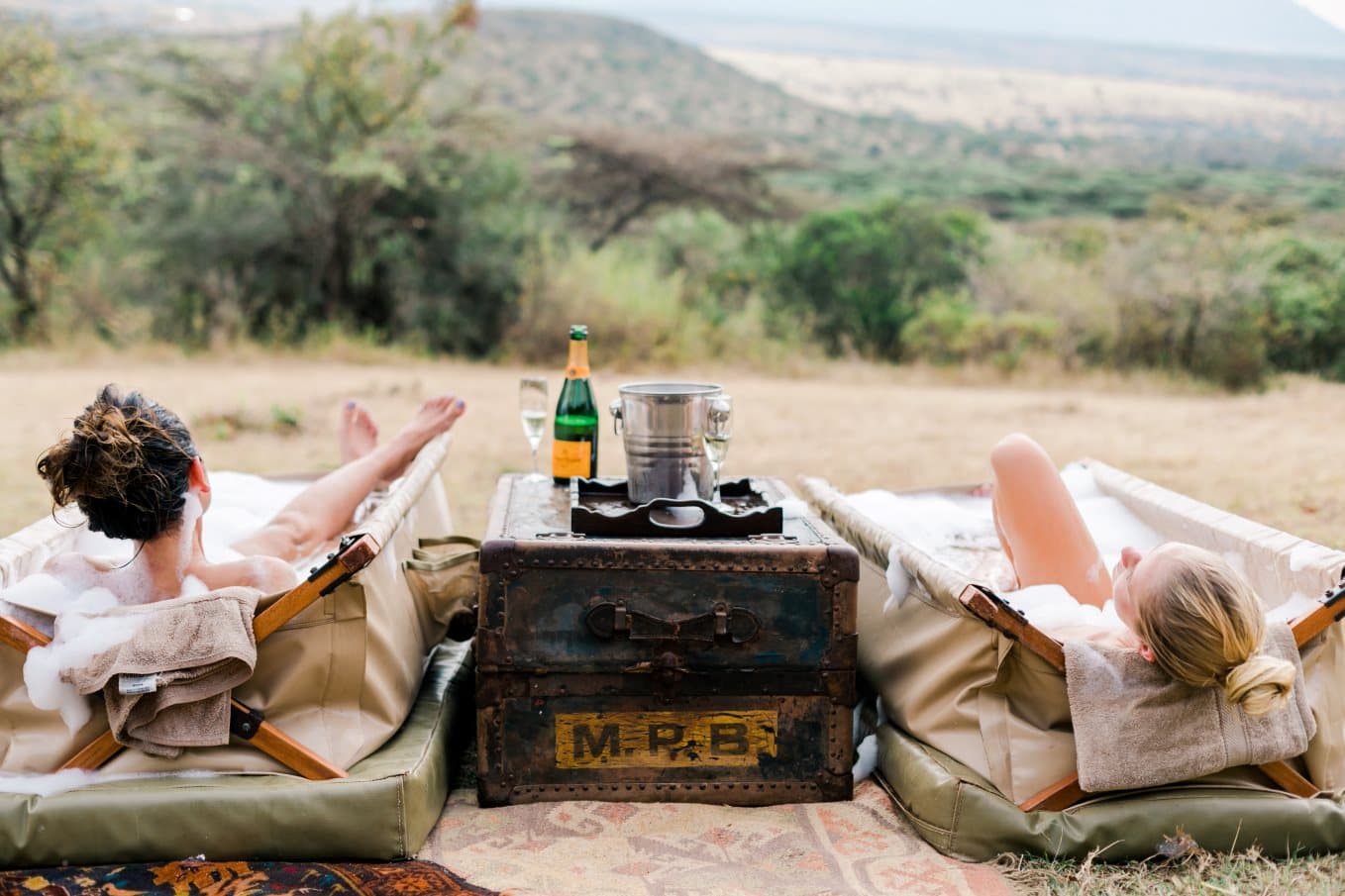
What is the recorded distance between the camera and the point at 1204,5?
88.0 ft

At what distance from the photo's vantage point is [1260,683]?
200 cm

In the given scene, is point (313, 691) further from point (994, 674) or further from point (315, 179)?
point (315, 179)

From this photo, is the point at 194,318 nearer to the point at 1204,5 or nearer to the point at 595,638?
the point at 595,638

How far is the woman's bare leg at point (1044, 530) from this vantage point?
265cm

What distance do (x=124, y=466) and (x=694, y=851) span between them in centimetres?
129

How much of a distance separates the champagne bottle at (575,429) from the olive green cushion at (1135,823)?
50.0 inches

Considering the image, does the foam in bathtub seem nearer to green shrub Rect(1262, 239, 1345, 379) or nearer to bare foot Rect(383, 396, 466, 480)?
bare foot Rect(383, 396, 466, 480)

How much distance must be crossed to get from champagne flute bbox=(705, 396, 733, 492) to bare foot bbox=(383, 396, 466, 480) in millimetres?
1036

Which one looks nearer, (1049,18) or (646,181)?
(646,181)

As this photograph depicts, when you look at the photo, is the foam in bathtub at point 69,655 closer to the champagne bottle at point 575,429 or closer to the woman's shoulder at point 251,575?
the woman's shoulder at point 251,575

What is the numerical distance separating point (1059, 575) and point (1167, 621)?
0.60m

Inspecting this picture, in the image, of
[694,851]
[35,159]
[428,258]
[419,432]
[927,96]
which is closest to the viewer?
[694,851]

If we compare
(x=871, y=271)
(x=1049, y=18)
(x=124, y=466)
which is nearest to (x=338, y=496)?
(x=124, y=466)

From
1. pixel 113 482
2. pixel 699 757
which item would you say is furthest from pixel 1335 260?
pixel 113 482
